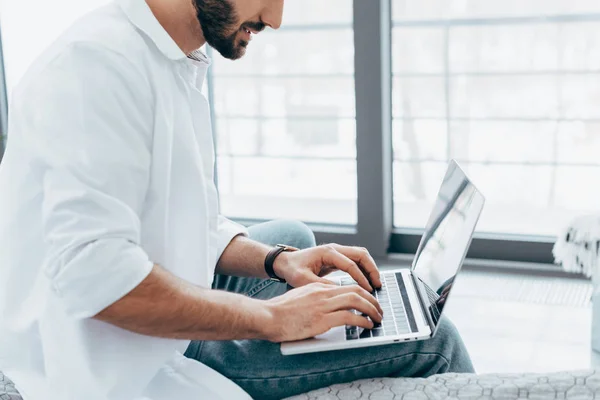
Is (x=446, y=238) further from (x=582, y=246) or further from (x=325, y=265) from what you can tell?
(x=582, y=246)

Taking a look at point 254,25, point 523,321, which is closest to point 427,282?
point 254,25

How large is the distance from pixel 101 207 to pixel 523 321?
4.88 feet

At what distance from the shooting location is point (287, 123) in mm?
3734

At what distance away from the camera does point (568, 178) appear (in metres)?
3.28

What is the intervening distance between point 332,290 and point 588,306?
1.31 metres

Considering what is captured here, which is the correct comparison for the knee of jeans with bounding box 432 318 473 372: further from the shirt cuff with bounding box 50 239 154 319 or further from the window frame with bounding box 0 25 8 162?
the window frame with bounding box 0 25 8 162

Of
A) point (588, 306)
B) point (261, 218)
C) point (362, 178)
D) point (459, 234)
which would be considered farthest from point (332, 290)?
point (261, 218)

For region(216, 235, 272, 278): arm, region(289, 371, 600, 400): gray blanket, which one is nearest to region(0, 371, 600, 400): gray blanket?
region(289, 371, 600, 400): gray blanket

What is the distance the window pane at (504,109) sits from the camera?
325 centimetres

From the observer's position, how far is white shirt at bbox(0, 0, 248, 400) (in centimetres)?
105

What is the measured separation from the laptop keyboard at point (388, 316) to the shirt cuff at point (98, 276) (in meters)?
0.35

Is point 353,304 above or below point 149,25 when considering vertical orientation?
below

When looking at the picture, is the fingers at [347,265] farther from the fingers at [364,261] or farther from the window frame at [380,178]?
the window frame at [380,178]

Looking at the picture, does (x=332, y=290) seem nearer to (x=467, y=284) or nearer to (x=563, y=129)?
(x=467, y=284)
